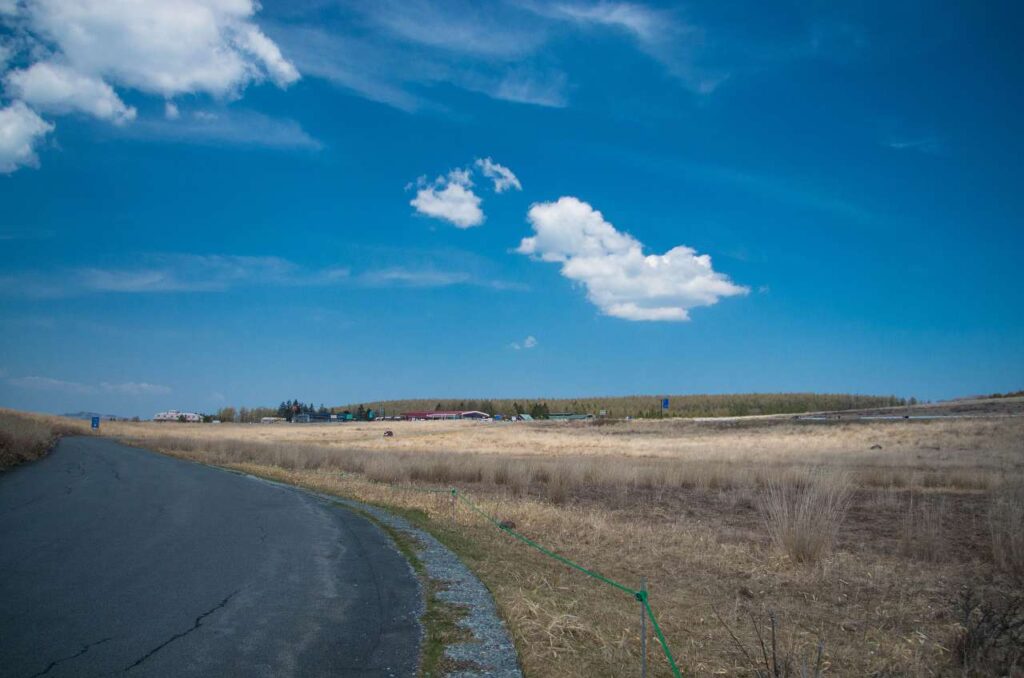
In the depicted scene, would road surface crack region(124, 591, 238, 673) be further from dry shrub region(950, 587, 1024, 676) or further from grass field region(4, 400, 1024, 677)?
dry shrub region(950, 587, 1024, 676)

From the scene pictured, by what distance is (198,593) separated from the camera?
7.52 meters

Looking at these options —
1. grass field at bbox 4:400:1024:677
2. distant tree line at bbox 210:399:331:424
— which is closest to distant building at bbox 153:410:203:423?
distant tree line at bbox 210:399:331:424

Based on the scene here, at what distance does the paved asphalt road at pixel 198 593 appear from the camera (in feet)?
17.9

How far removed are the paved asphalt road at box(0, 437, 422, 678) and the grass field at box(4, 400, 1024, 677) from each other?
4.86 ft

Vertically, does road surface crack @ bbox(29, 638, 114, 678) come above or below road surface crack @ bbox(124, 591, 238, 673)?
above

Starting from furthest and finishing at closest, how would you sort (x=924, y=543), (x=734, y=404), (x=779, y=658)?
(x=734, y=404) < (x=924, y=543) < (x=779, y=658)

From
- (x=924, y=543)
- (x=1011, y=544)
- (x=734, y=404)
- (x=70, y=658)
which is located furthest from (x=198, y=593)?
(x=734, y=404)

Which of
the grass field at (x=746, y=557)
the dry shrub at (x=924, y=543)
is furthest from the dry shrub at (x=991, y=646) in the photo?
the dry shrub at (x=924, y=543)

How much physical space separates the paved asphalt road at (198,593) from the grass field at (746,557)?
1481 mm

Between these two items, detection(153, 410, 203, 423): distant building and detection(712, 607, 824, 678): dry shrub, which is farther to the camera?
detection(153, 410, 203, 423): distant building

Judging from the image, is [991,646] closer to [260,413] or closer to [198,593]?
[198,593]

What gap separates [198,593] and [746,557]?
8.65 m

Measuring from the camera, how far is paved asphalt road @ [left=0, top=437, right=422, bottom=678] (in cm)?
545

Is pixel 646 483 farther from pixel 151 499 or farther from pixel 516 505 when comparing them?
pixel 151 499
